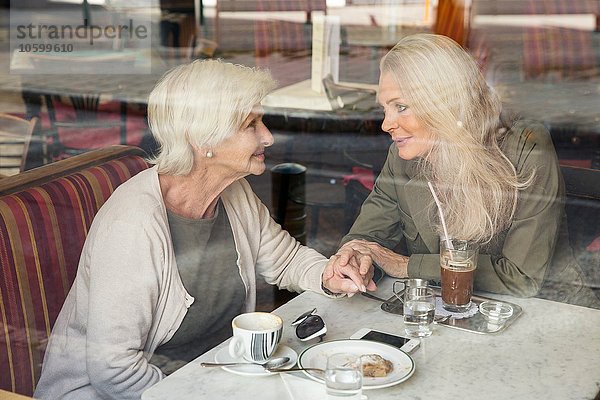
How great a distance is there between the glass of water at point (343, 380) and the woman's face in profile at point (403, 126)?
0.68 metres

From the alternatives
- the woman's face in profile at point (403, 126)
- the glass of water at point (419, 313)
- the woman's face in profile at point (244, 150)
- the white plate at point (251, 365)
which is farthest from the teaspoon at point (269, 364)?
the woman's face in profile at point (403, 126)

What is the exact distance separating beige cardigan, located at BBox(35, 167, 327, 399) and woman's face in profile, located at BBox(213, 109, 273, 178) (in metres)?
0.13

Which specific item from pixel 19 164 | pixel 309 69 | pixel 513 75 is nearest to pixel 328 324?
pixel 19 164

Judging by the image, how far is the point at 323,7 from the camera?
2924 mm

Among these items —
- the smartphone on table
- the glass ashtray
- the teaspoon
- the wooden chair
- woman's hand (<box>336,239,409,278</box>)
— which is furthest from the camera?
the wooden chair

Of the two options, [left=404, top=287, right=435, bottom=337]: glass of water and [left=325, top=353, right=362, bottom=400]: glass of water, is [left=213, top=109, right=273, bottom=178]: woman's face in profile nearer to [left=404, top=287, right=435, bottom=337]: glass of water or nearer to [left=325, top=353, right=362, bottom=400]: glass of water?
[left=404, top=287, right=435, bottom=337]: glass of water

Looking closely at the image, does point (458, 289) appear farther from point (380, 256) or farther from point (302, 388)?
point (302, 388)

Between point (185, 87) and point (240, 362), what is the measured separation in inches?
22.2

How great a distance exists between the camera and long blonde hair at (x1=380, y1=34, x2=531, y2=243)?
1.71 meters

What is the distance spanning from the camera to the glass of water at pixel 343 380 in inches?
45.3

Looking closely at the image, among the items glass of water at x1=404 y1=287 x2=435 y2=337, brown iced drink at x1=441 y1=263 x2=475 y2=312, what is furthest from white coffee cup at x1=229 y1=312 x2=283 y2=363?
brown iced drink at x1=441 y1=263 x2=475 y2=312

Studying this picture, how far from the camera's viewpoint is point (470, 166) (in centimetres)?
174

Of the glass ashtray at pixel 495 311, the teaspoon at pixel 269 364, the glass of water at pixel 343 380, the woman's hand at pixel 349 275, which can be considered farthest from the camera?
the woman's hand at pixel 349 275

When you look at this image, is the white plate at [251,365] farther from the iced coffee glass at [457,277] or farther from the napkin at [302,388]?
the iced coffee glass at [457,277]
